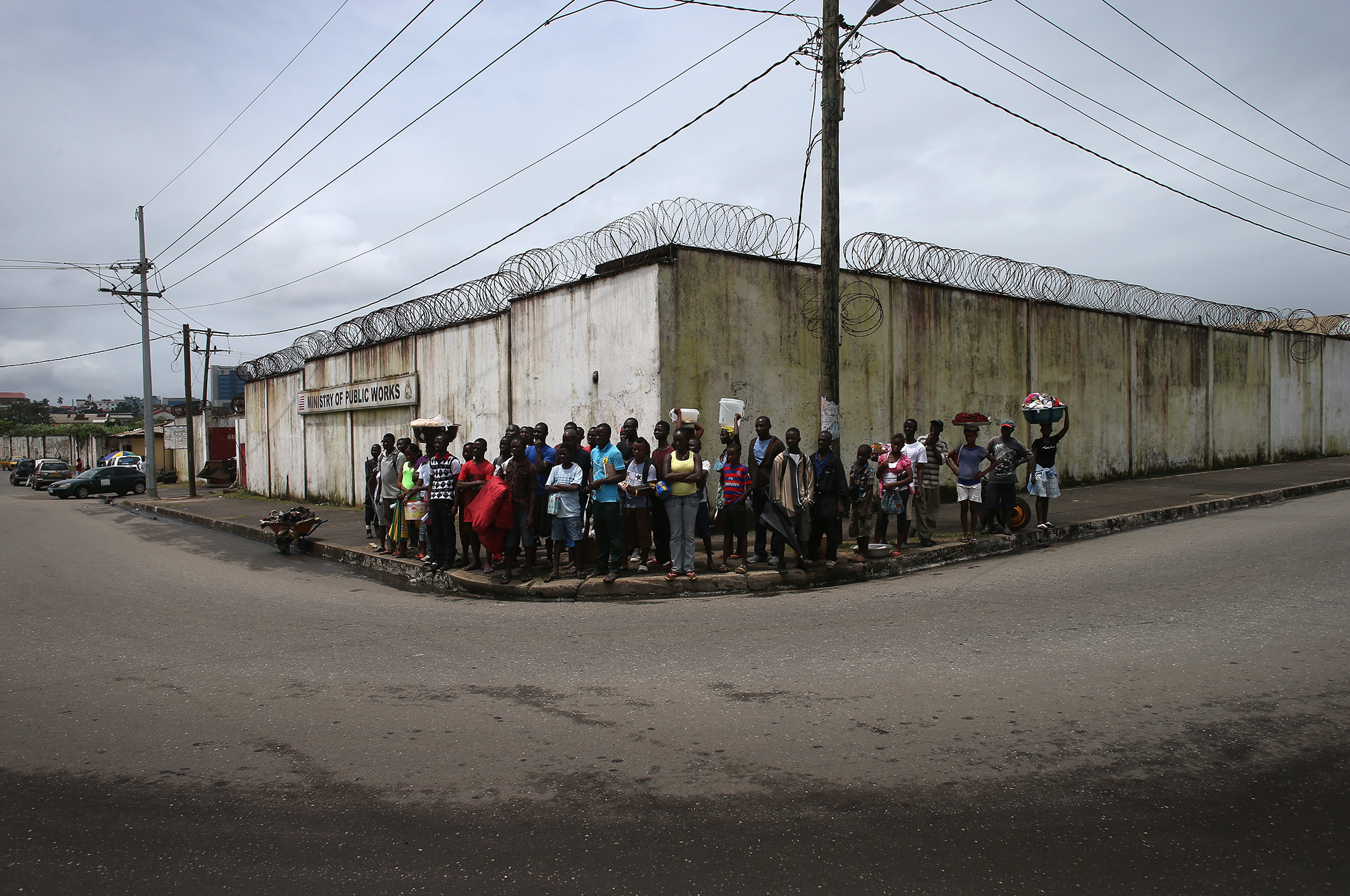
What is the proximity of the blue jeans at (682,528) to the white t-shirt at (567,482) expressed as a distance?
98 centimetres

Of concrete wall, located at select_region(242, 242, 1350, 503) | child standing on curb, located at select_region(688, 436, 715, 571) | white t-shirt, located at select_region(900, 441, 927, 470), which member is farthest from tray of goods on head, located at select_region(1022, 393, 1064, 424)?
child standing on curb, located at select_region(688, 436, 715, 571)

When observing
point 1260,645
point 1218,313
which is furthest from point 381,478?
point 1218,313

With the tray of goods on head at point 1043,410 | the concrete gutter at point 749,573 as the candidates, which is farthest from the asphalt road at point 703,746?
the tray of goods on head at point 1043,410

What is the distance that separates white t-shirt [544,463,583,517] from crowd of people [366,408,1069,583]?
12mm

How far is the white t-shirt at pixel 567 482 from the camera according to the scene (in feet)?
27.1

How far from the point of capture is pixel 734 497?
27.7ft

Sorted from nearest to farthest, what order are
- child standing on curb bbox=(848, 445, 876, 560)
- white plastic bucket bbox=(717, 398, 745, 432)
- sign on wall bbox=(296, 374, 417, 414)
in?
child standing on curb bbox=(848, 445, 876, 560), white plastic bucket bbox=(717, 398, 745, 432), sign on wall bbox=(296, 374, 417, 414)

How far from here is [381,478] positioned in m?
10.6

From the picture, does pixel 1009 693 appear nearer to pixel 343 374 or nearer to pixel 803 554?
pixel 803 554

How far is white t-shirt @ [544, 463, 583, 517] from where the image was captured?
325 inches

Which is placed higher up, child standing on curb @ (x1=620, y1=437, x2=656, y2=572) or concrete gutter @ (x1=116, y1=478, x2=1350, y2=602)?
child standing on curb @ (x1=620, y1=437, x2=656, y2=572)

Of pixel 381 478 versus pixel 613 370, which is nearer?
pixel 381 478

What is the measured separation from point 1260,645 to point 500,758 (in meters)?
4.96

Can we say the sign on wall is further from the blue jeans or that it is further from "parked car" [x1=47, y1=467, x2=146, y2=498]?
"parked car" [x1=47, y1=467, x2=146, y2=498]
